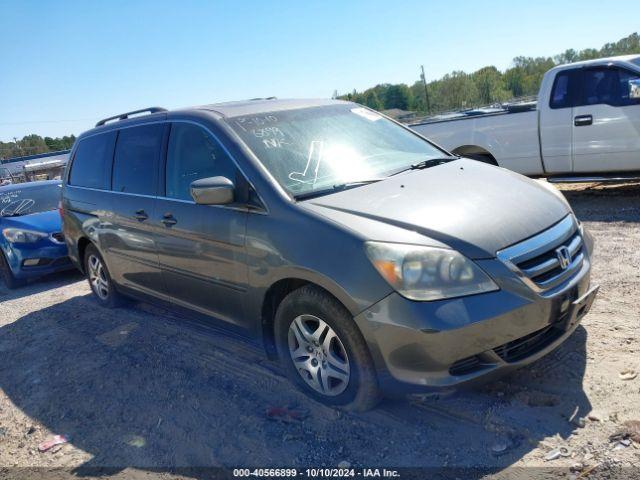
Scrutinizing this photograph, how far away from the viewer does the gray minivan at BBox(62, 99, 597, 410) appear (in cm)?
280

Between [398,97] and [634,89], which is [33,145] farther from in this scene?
[634,89]

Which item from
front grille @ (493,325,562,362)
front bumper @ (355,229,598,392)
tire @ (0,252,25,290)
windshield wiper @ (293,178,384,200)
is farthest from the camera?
tire @ (0,252,25,290)

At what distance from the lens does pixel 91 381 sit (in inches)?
168

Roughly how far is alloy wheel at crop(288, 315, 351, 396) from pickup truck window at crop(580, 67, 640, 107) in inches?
250

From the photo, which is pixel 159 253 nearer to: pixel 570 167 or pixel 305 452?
pixel 305 452

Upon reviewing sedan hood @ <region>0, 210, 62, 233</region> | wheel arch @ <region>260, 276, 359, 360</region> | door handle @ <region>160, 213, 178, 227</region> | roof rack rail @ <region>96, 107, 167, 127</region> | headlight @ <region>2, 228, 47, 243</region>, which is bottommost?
wheel arch @ <region>260, 276, 359, 360</region>

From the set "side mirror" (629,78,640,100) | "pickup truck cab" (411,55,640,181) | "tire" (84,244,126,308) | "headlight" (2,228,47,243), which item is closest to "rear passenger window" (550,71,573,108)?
"pickup truck cab" (411,55,640,181)

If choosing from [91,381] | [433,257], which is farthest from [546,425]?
[91,381]

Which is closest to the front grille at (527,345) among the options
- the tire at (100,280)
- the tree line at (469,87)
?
the tire at (100,280)

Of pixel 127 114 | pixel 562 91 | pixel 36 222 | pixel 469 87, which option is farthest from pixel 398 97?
pixel 127 114

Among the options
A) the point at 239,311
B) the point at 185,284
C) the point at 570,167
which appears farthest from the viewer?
the point at 570,167

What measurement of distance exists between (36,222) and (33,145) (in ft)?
318

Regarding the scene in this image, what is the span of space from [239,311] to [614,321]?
269 centimetres

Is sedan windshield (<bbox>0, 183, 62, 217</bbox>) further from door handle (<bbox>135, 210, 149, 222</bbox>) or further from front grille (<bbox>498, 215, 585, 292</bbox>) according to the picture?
front grille (<bbox>498, 215, 585, 292</bbox>)
